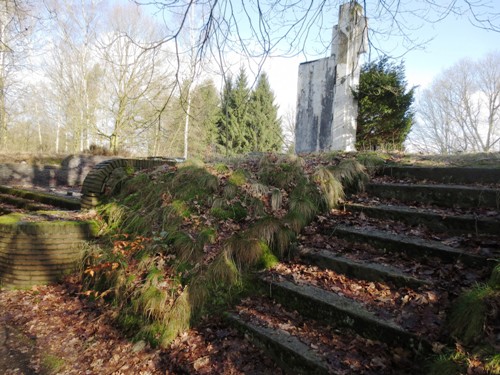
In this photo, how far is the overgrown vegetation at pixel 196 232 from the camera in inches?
118

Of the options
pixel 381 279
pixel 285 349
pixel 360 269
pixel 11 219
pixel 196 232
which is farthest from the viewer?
pixel 11 219

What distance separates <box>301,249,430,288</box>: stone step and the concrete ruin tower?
5.45 metres

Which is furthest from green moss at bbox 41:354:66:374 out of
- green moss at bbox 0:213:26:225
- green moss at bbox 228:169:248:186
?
green moss at bbox 228:169:248:186

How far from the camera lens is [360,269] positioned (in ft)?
8.99

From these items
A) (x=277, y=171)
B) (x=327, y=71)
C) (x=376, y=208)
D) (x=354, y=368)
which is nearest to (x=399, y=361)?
(x=354, y=368)

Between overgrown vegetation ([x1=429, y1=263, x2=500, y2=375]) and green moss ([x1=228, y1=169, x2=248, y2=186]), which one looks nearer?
overgrown vegetation ([x1=429, y1=263, x2=500, y2=375])

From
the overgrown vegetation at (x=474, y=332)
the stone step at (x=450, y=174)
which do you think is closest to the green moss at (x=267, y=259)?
the overgrown vegetation at (x=474, y=332)

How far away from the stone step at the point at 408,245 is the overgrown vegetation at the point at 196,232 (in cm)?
59

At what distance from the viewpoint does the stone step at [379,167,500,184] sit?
3473 millimetres

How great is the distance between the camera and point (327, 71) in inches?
337

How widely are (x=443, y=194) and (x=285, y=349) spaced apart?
96.1 inches

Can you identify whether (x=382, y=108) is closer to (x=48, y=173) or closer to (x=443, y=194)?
(x=443, y=194)

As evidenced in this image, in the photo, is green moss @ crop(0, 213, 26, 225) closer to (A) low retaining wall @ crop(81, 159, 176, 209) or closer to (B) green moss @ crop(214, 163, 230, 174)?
(A) low retaining wall @ crop(81, 159, 176, 209)

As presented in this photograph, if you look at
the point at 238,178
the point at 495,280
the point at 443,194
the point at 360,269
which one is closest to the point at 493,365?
the point at 495,280
